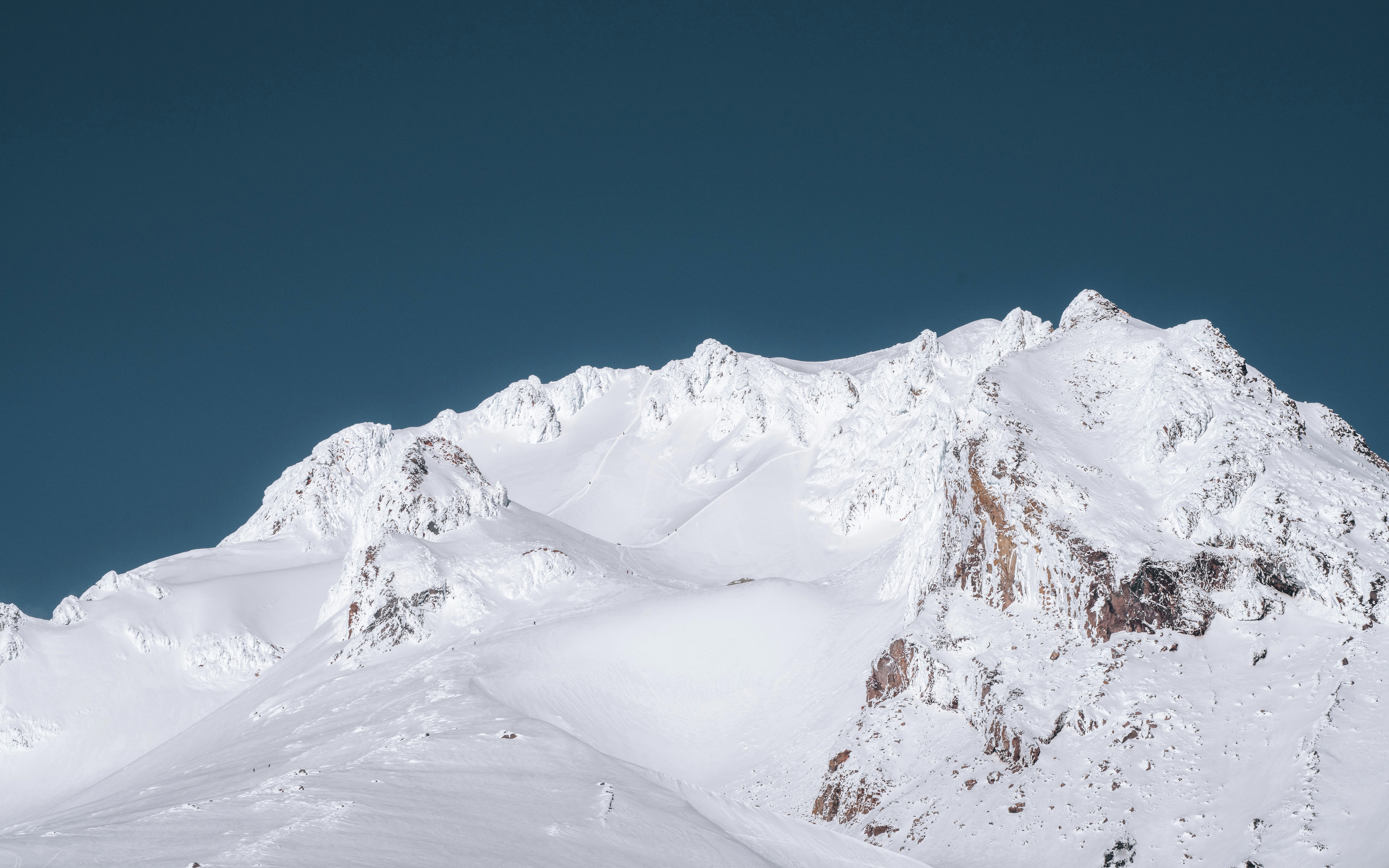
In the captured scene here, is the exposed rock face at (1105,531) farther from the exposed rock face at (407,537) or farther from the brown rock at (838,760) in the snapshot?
the exposed rock face at (407,537)

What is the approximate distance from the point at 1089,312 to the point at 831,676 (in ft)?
108

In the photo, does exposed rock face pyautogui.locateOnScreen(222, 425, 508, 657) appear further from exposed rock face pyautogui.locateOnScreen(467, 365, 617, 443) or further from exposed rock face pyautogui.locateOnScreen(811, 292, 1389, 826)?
exposed rock face pyautogui.locateOnScreen(467, 365, 617, 443)

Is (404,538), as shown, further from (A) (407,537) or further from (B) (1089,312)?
(B) (1089,312)

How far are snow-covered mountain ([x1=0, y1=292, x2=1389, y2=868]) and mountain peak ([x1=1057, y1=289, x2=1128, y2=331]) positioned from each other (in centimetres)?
38

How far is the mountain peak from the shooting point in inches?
2569

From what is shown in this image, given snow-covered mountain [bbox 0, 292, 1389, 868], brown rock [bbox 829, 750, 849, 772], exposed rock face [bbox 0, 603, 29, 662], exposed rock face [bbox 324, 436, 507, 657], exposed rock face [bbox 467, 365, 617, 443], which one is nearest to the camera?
snow-covered mountain [bbox 0, 292, 1389, 868]

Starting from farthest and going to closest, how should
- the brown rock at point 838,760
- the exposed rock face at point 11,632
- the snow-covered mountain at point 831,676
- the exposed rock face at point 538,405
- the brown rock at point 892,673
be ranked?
1. the exposed rock face at point 538,405
2. the exposed rock face at point 11,632
3. the brown rock at point 892,673
4. the brown rock at point 838,760
5. the snow-covered mountain at point 831,676

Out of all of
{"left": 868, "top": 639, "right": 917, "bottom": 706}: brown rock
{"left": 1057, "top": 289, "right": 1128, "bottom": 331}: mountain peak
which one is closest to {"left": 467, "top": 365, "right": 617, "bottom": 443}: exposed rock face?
{"left": 1057, "top": 289, "right": 1128, "bottom": 331}: mountain peak

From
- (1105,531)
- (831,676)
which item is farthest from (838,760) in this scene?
(1105,531)

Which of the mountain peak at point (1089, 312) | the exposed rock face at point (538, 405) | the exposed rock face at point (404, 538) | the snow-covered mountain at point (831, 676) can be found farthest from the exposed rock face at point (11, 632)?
the mountain peak at point (1089, 312)

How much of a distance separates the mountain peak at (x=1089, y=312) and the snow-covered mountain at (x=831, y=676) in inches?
14.9

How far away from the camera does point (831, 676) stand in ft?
173

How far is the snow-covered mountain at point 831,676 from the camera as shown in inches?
1027

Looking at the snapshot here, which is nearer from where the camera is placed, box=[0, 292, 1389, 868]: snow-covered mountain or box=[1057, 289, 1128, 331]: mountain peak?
box=[0, 292, 1389, 868]: snow-covered mountain
